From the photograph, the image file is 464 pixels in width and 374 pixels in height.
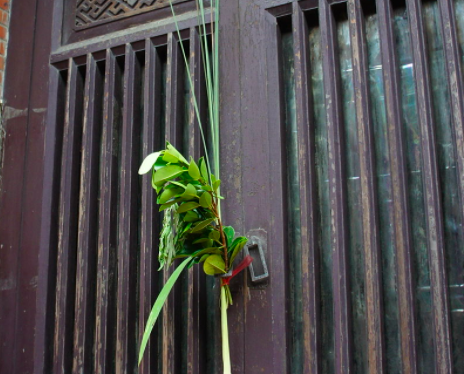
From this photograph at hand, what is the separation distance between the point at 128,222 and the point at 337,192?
69cm

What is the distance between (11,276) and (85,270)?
352 mm

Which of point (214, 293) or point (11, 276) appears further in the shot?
point (11, 276)

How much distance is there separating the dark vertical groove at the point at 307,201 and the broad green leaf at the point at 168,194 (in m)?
0.41

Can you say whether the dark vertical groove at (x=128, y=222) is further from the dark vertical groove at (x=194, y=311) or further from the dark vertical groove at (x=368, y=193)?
the dark vertical groove at (x=368, y=193)

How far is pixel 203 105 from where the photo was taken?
1.89 meters

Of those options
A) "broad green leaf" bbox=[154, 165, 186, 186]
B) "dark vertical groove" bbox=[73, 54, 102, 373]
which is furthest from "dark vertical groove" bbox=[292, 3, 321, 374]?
"dark vertical groove" bbox=[73, 54, 102, 373]

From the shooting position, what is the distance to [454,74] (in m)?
1.52

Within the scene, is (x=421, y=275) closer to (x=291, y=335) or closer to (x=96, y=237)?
(x=291, y=335)

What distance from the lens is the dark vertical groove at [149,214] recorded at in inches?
69.2

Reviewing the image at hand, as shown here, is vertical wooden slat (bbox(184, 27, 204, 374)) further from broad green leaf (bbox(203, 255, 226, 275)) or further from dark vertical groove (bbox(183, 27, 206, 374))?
broad green leaf (bbox(203, 255, 226, 275))

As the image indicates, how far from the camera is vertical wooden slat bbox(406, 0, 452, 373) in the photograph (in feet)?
4.60

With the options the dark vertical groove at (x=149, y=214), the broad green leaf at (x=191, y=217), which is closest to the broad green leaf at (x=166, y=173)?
the broad green leaf at (x=191, y=217)

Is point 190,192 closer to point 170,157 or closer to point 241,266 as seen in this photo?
point 170,157

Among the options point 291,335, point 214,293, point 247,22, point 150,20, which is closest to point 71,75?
point 150,20
